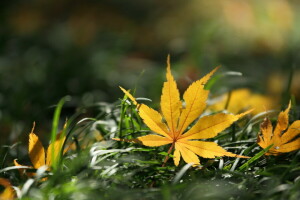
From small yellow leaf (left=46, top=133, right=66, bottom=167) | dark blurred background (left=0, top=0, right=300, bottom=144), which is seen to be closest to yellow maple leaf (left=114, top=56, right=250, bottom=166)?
small yellow leaf (left=46, top=133, right=66, bottom=167)

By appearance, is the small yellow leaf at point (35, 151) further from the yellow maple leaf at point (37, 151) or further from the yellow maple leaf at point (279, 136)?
the yellow maple leaf at point (279, 136)

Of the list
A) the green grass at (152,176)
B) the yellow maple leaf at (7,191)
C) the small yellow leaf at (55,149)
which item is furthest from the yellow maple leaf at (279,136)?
the yellow maple leaf at (7,191)

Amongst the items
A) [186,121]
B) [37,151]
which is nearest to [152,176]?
[186,121]

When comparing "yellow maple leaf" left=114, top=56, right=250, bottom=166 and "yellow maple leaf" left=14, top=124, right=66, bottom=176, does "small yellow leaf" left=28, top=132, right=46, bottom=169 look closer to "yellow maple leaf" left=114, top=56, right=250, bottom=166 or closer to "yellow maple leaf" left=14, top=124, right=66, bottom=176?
"yellow maple leaf" left=14, top=124, right=66, bottom=176

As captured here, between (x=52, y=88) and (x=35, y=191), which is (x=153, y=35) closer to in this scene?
(x=52, y=88)

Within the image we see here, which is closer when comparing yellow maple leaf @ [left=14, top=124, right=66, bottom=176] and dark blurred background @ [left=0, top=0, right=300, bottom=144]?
yellow maple leaf @ [left=14, top=124, right=66, bottom=176]

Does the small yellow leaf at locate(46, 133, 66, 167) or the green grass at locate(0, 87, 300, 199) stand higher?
the small yellow leaf at locate(46, 133, 66, 167)
